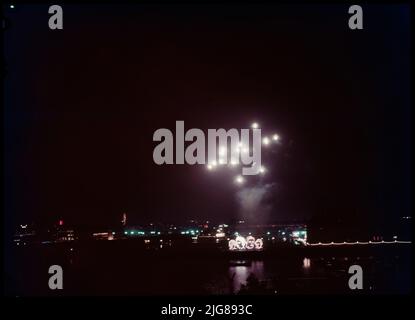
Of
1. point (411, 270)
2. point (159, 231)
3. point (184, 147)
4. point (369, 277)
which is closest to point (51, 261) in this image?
point (184, 147)

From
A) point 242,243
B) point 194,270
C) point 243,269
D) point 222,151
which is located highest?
point 222,151

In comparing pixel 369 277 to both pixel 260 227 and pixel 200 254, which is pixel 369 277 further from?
pixel 200 254

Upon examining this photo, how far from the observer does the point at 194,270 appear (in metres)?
4.89

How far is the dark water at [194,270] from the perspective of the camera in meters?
3.58

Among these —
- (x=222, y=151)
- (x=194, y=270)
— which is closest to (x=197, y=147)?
(x=222, y=151)

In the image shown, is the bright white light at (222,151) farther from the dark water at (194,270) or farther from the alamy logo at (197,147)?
the dark water at (194,270)

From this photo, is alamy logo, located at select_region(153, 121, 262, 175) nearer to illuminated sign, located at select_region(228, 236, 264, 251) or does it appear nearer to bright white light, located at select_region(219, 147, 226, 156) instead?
bright white light, located at select_region(219, 147, 226, 156)

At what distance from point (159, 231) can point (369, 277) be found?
2807 mm

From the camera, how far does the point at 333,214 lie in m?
4.80

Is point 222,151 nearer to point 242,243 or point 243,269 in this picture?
point 242,243

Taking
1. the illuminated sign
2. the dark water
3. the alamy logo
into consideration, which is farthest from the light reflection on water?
the alamy logo

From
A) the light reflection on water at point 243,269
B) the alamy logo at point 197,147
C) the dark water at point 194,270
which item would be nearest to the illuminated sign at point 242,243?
the dark water at point 194,270

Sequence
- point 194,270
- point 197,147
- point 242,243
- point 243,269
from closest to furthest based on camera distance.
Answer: point 197,147 → point 194,270 → point 242,243 → point 243,269

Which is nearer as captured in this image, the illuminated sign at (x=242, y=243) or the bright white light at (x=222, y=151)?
the bright white light at (x=222, y=151)
